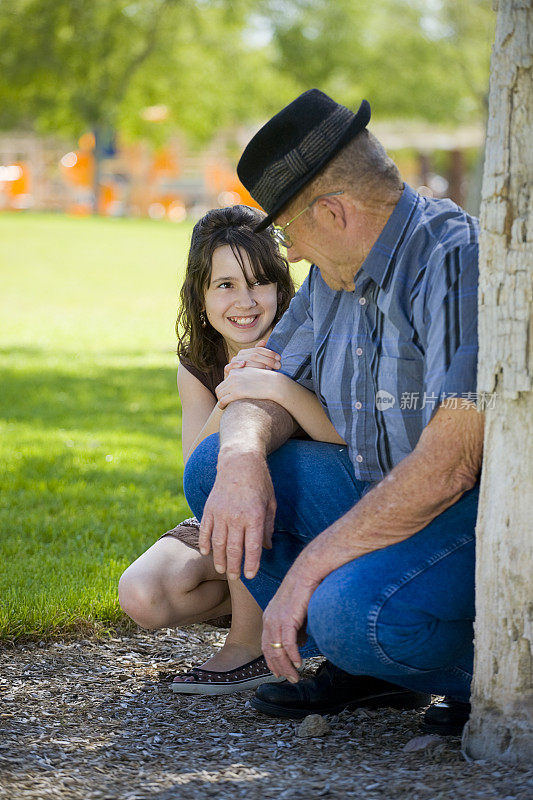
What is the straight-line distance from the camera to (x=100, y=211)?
43.1 meters

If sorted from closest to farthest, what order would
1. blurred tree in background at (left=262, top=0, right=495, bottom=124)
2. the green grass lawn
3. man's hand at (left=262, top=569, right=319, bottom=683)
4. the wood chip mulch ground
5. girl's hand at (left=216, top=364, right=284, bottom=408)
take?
the wood chip mulch ground, man's hand at (left=262, top=569, right=319, bottom=683), girl's hand at (left=216, top=364, right=284, bottom=408), the green grass lawn, blurred tree in background at (left=262, top=0, right=495, bottom=124)

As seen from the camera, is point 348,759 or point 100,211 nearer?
point 348,759

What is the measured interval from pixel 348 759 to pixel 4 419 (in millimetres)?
5246

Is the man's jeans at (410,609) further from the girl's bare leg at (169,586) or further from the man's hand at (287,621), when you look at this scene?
the girl's bare leg at (169,586)

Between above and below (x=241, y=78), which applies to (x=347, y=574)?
below

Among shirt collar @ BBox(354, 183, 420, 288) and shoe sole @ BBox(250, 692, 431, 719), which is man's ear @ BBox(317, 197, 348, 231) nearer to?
shirt collar @ BBox(354, 183, 420, 288)

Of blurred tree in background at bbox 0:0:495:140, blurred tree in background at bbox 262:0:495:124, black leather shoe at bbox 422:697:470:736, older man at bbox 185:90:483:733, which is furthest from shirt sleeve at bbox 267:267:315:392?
blurred tree in background at bbox 262:0:495:124

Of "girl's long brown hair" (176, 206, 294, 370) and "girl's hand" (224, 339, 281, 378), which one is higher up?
"girl's long brown hair" (176, 206, 294, 370)

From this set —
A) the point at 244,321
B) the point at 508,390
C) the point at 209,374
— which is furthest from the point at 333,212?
the point at 209,374

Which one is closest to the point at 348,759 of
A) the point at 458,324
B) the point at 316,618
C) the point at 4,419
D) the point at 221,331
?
the point at 316,618

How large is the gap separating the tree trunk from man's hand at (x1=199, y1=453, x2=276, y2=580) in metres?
0.63

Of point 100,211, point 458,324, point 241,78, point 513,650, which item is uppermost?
point 241,78

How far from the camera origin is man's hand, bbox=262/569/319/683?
2.59 meters

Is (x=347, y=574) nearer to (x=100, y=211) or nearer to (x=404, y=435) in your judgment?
(x=404, y=435)
